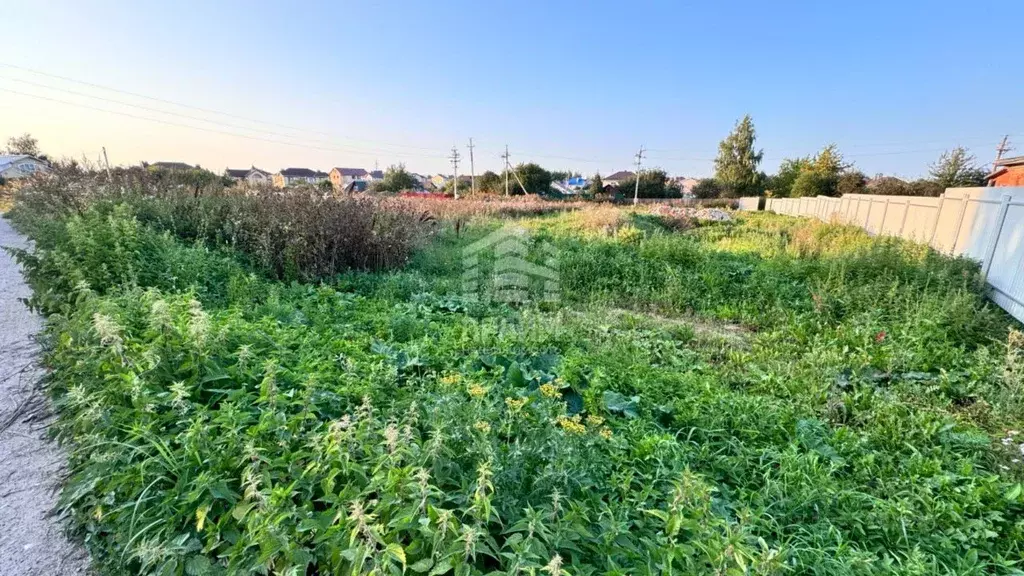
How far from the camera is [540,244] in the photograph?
8.66 meters

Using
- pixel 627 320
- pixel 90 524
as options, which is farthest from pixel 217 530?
pixel 627 320

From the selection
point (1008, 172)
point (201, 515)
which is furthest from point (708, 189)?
point (201, 515)

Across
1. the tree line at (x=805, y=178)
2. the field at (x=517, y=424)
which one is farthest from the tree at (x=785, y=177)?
the field at (x=517, y=424)

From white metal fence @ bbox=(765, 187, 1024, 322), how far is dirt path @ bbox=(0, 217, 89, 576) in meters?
7.83

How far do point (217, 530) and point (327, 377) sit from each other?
104cm

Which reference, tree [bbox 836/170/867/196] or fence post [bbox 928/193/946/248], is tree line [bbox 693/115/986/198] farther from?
fence post [bbox 928/193/946/248]

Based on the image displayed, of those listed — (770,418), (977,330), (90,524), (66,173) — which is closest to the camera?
(90,524)

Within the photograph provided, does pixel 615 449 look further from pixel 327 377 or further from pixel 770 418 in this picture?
pixel 327 377

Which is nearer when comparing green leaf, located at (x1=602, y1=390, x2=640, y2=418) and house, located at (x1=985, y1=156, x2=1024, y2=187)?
green leaf, located at (x1=602, y1=390, x2=640, y2=418)

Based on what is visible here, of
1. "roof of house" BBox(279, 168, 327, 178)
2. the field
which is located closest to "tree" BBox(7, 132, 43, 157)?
"roof of house" BBox(279, 168, 327, 178)

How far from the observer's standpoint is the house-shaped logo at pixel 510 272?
19.2 ft

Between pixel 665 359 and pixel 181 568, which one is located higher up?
pixel 181 568

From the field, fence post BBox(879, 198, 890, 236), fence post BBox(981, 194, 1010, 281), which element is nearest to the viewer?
the field

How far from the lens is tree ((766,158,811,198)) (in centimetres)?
3469
